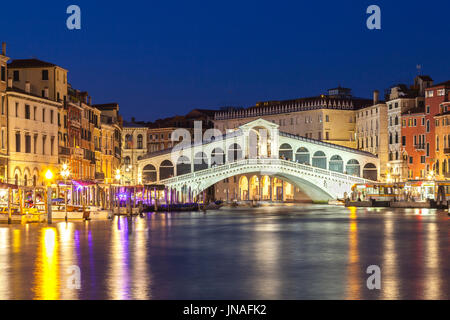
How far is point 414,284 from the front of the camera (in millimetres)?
14039

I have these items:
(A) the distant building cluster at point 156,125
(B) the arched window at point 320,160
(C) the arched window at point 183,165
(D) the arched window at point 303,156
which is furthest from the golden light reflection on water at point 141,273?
(B) the arched window at point 320,160

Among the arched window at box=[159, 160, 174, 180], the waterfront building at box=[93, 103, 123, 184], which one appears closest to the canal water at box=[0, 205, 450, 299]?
the waterfront building at box=[93, 103, 123, 184]

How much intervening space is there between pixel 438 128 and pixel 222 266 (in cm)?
6575

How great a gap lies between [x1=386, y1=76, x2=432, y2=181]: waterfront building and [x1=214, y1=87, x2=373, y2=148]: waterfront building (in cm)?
1172

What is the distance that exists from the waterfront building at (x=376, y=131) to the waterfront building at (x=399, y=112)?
155 cm

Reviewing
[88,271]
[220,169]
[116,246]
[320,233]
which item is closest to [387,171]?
[220,169]

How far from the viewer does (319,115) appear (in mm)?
104250

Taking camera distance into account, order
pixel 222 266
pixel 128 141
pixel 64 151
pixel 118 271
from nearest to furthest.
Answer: pixel 118 271, pixel 222 266, pixel 64 151, pixel 128 141

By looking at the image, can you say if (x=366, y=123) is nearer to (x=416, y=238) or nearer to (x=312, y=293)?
(x=416, y=238)

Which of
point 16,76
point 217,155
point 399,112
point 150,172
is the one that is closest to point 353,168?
point 399,112

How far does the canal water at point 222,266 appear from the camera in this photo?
43.4ft

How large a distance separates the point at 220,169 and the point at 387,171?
67.2ft

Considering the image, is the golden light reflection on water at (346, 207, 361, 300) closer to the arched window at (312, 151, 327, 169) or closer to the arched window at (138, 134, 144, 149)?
the arched window at (312, 151, 327, 169)

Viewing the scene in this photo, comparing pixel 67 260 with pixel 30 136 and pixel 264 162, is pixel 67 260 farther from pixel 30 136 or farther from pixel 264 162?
pixel 264 162
